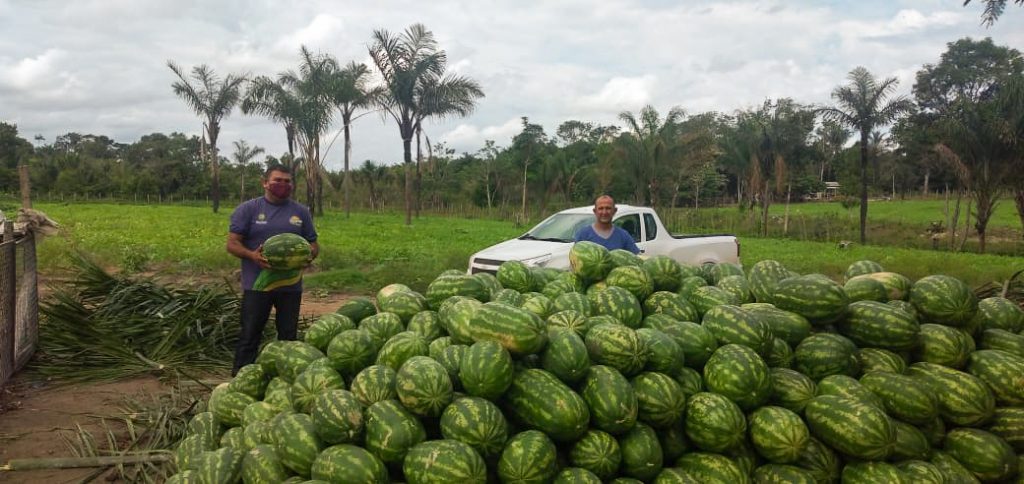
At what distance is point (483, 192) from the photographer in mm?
49594

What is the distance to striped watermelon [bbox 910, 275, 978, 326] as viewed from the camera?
10.7 ft

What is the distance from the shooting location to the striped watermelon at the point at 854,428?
8.25ft

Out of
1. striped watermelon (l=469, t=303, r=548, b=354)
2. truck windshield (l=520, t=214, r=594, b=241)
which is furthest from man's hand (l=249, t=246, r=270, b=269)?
truck windshield (l=520, t=214, r=594, b=241)

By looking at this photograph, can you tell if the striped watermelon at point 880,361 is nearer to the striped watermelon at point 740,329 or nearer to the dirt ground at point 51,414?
the striped watermelon at point 740,329

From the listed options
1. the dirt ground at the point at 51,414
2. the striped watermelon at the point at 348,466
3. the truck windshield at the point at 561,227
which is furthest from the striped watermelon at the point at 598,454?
the truck windshield at the point at 561,227

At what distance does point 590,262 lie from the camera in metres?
3.87

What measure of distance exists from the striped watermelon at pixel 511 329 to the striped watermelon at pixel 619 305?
0.64m

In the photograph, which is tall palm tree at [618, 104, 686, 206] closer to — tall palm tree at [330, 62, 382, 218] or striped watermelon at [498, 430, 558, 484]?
tall palm tree at [330, 62, 382, 218]

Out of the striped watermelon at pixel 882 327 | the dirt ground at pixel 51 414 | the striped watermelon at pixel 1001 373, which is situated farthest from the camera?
the dirt ground at pixel 51 414

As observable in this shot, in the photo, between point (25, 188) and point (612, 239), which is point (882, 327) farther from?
point (25, 188)

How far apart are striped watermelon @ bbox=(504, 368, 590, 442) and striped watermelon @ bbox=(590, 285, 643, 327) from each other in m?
0.80

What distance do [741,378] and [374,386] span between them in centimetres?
157

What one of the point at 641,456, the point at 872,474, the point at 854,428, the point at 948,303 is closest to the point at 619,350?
the point at 641,456

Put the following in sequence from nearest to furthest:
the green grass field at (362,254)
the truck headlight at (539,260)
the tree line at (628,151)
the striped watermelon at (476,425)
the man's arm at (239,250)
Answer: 1. the striped watermelon at (476,425)
2. the man's arm at (239,250)
3. the truck headlight at (539,260)
4. the green grass field at (362,254)
5. the tree line at (628,151)
